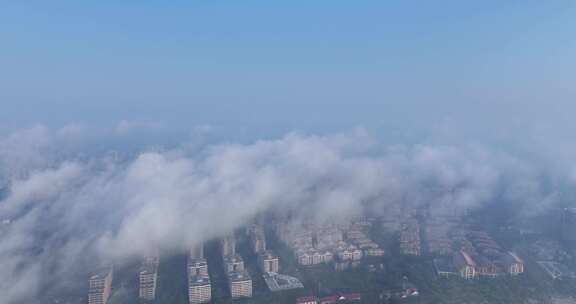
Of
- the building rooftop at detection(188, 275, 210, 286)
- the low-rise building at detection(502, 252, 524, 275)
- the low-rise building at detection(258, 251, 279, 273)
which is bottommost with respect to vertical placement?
the low-rise building at detection(502, 252, 524, 275)

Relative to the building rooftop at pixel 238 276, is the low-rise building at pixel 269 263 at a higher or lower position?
higher

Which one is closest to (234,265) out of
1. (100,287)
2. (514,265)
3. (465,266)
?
(100,287)

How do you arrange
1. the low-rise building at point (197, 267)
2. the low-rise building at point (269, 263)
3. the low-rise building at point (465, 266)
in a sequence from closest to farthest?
the low-rise building at point (197, 267), the low-rise building at point (465, 266), the low-rise building at point (269, 263)

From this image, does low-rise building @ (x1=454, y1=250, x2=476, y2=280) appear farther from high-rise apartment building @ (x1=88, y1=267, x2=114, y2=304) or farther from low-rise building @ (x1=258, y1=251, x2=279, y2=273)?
high-rise apartment building @ (x1=88, y1=267, x2=114, y2=304)

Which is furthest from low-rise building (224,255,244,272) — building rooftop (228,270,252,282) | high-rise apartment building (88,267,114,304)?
high-rise apartment building (88,267,114,304)

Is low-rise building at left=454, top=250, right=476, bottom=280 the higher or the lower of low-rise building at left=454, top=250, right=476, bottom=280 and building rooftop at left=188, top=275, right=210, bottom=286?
the lower

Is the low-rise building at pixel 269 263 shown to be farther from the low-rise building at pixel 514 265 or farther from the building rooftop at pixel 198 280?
the low-rise building at pixel 514 265

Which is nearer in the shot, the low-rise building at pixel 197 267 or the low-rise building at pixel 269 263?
the low-rise building at pixel 197 267

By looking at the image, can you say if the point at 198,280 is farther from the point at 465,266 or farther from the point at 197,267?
the point at 465,266

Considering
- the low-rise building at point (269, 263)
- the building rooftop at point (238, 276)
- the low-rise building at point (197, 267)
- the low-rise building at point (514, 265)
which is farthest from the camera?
the low-rise building at point (269, 263)

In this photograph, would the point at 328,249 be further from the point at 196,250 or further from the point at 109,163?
the point at 109,163

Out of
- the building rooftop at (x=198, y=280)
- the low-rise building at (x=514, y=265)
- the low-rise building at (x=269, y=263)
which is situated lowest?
the low-rise building at (x=514, y=265)

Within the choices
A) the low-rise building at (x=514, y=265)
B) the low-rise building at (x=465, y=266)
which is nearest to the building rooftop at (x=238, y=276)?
the low-rise building at (x=465, y=266)
